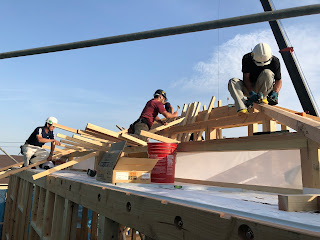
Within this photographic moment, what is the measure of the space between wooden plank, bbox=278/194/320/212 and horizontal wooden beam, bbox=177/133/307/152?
164 centimetres

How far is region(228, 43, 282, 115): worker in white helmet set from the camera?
526cm

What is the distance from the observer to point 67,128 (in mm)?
6715

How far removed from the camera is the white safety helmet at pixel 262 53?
5191mm

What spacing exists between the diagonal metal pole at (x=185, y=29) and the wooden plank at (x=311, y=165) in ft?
7.89

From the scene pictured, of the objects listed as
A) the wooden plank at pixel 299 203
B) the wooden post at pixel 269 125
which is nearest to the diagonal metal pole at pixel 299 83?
the wooden post at pixel 269 125

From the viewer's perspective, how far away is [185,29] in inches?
54.2

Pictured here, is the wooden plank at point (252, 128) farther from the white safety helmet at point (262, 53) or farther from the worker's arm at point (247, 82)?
the white safety helmet at point (262, 53)

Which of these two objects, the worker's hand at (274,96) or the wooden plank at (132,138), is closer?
the wooden plank at (132,138)

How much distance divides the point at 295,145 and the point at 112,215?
7.90 ft

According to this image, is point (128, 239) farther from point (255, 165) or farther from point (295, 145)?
point (295, 145)

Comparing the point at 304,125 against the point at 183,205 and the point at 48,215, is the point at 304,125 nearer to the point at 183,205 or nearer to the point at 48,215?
the point at 183,205

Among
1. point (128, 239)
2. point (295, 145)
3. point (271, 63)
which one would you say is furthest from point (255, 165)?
point (128, 239)

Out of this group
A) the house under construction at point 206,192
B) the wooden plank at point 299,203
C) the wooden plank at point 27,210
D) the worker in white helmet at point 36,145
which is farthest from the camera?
the worker in white helmet at point 36,145

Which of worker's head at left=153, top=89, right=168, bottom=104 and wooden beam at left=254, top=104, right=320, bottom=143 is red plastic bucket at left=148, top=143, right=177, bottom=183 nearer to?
wooden beam at left=254, top=104, right=320, bottom=143
